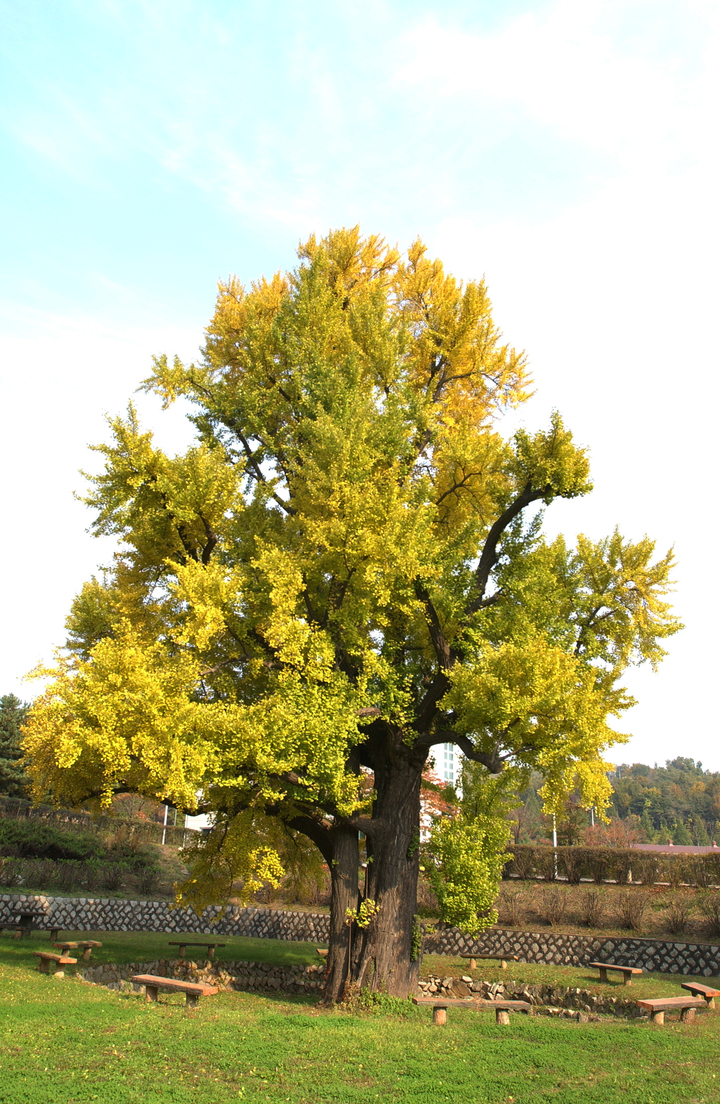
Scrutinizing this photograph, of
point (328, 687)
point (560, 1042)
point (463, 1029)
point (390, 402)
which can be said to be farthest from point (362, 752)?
point (390, 402)

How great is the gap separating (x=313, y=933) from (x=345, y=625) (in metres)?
14.3

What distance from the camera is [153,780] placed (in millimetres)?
9117

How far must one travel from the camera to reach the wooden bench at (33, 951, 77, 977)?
451 inches

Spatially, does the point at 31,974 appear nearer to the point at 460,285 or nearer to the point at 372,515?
the point at 372,515

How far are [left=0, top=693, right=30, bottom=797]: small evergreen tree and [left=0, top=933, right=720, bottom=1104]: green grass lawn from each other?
19.8 metres

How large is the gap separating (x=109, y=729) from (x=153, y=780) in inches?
34.7

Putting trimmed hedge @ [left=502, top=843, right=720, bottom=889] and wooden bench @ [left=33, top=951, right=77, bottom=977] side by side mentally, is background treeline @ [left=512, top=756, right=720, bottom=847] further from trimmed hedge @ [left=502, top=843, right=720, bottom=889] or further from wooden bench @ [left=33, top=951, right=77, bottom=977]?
wooden bench @ [left=33, top=951, right=77, bottom=977]

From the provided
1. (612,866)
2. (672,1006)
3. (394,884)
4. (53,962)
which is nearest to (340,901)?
(394,884)

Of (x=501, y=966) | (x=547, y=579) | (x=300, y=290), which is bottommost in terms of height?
(x=501, y=966)

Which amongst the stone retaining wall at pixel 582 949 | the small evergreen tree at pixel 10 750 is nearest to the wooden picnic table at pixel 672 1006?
the stone retaining wall at pixel 582 949

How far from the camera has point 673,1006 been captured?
10.5 metres

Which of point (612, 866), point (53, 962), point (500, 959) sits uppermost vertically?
point (612, 866)

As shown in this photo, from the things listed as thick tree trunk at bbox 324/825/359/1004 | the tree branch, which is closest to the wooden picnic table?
thick tree trunk at bbox 324/825/359/1004

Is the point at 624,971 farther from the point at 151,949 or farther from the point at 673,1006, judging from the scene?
the point at 151,949
